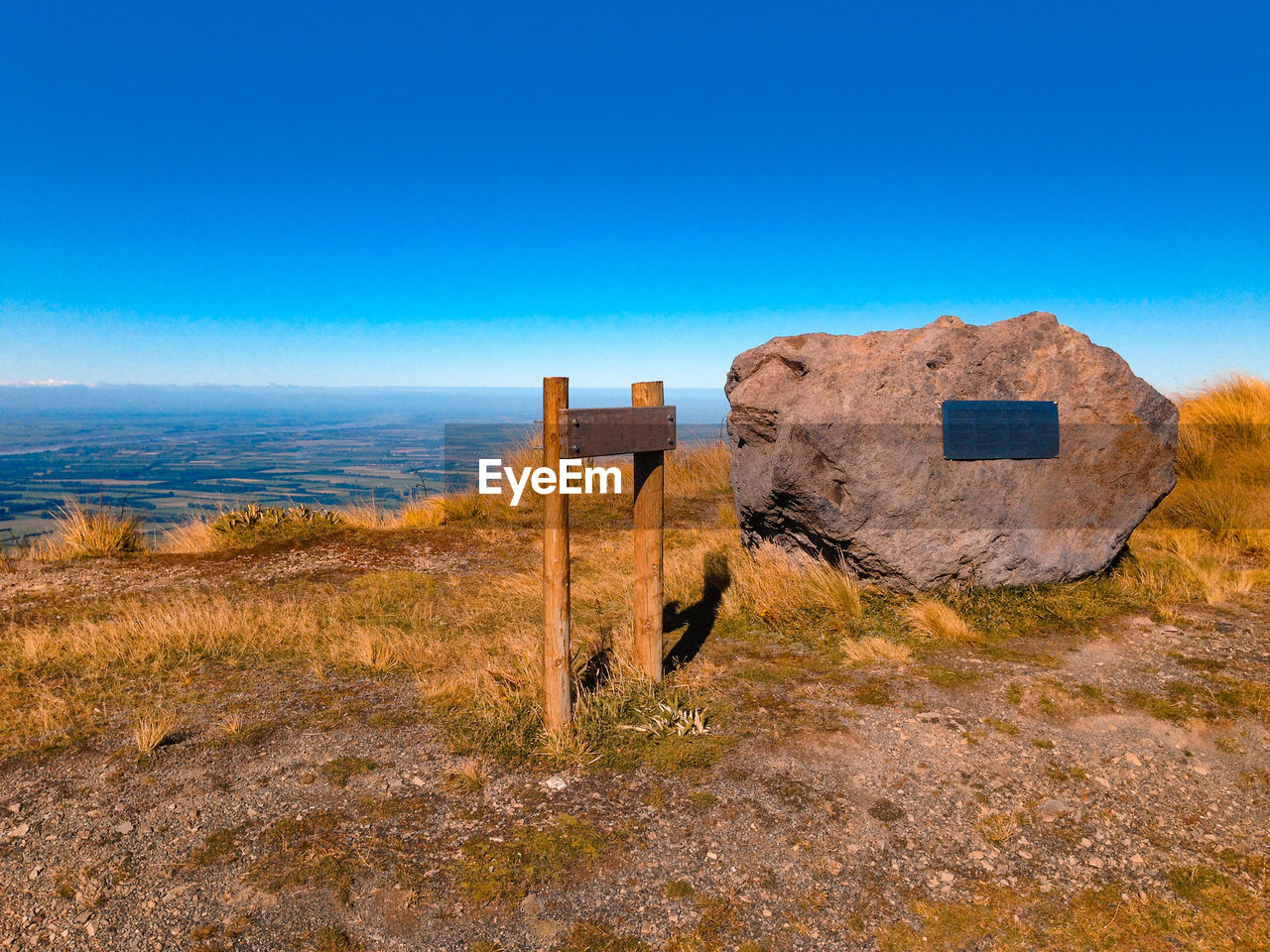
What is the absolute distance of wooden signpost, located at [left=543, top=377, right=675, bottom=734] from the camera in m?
3.86

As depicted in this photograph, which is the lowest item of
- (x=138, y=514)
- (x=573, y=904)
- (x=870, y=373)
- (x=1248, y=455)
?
(x=573, y=904)

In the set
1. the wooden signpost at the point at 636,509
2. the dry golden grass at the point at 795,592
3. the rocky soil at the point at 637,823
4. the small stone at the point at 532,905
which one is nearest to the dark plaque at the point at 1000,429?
the dry golden grass at the point at 795,592

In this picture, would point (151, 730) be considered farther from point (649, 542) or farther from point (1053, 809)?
point (1053, 809)

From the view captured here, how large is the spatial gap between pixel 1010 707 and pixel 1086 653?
3.76 feet

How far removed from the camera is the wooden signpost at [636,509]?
3857 millimetres

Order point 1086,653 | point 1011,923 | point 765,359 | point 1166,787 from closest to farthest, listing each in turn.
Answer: point 1011,923, point 1166,787, point 1086,653, point 765,359

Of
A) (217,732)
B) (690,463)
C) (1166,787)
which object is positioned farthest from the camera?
(690,463)

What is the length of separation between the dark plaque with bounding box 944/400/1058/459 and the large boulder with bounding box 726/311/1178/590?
83 mm

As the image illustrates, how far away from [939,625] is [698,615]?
74.5 inches

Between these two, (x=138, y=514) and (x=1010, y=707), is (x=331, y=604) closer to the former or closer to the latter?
(x=138, y=514)

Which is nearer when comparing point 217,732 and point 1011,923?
point 1011,923

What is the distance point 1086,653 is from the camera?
5.07 meters

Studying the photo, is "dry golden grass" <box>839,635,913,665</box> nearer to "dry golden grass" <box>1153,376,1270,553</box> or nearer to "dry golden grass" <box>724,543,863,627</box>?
"dry golden grass" <box>724,543,863,627</box>

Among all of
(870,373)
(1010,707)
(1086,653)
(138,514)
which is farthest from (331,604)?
(1086,653)
